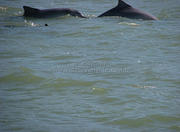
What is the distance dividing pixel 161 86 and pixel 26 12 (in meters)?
9.63

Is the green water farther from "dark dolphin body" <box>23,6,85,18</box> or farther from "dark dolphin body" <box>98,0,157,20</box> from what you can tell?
"dark dolphin body" <box>23,6,85,18</box>

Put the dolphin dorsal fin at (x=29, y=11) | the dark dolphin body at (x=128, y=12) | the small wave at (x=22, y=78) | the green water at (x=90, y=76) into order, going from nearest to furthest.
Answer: the green water at (x=90, y=76), the small wave at (x=22, y=78), the dark dolphin body at (x=128, y=12), the dolphin dorsal fin at (x=29, y=11)

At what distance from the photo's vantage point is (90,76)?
8828 millimetres

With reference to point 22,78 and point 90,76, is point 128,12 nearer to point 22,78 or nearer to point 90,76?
point 90,76

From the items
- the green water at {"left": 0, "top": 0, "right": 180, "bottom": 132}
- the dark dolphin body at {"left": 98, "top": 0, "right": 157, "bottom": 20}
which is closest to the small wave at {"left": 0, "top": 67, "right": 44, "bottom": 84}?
the green water at {"left": 0, "top": 0, "right": 180, "bottom": 132}

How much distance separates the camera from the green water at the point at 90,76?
6547 mm

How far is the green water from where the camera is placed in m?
6.55

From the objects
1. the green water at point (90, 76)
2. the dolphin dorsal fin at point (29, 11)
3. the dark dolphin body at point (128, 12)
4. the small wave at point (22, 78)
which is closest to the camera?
the green water at point (90, 76)

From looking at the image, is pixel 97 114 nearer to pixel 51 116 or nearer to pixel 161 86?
pixel 51 116

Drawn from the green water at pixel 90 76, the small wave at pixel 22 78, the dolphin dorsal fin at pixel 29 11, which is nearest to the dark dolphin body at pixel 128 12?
the green water at pixel 90 76

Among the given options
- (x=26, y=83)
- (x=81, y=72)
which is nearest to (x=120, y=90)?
(x=81, y=72)

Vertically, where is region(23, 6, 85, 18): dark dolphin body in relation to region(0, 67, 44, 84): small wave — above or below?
above

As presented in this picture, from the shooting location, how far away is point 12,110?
693 centimetres

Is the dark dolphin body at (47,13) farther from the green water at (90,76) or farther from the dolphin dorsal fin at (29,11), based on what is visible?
the green water at (90,76)
